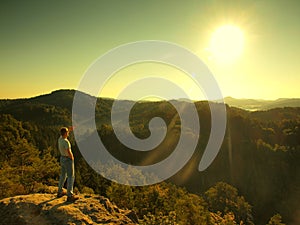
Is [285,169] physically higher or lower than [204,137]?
lower

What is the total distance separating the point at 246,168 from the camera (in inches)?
4077

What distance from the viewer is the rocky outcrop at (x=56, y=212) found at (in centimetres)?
1009

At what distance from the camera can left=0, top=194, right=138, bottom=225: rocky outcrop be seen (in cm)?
1009

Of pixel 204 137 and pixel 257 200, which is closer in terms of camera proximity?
pixel 257 200

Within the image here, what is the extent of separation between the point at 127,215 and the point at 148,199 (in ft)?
69.1

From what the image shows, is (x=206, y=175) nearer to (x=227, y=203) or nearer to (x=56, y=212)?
(x=227, y=203)

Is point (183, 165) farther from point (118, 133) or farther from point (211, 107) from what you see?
point (211, 107)

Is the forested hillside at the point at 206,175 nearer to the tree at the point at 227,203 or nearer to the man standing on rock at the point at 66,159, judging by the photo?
the tree at the point at 227,203

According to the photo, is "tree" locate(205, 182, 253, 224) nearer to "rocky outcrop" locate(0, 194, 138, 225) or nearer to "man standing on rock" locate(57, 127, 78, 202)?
"rocky outcrop" locate(0, 194, 138, 225)

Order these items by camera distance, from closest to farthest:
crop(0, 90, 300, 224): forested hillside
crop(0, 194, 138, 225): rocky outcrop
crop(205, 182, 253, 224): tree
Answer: crop(0, 194, 138, 225): rocky outcrop, crop(0, 90, 300, 224): forested hillside, crop(205, 182, 253, 224): tree

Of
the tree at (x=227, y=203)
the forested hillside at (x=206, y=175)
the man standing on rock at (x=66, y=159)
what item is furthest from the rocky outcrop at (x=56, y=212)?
the tree at (x=227, y=203)

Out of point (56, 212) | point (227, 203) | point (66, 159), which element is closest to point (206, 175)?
point (227, 203)

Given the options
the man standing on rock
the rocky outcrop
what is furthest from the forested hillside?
the man standing on rock

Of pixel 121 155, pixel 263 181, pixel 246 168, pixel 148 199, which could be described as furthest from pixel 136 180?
pixel 246 168
